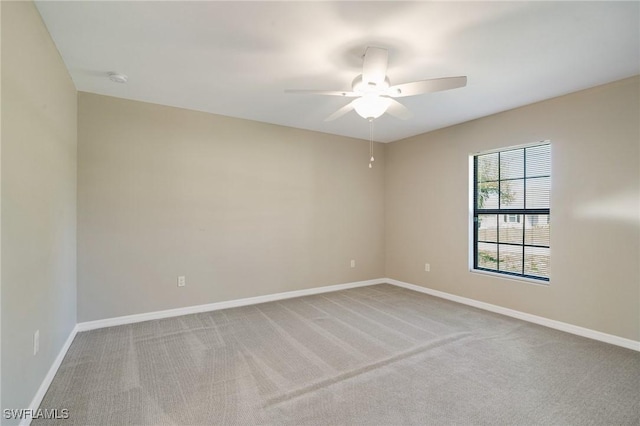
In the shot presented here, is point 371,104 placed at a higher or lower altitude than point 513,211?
higher

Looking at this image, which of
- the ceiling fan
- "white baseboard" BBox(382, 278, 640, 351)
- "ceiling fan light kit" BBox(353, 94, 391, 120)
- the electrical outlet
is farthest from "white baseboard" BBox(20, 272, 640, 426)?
"ceiling fan light kit" BBox(353, 94, 391, 120)

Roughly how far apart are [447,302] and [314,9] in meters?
3.93

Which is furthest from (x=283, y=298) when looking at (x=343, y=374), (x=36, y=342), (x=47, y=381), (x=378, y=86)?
(x=378, y=86)

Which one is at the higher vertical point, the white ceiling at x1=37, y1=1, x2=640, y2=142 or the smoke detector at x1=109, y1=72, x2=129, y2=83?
the white ceiling at x1=37, y1=1, x2=640, y2=142

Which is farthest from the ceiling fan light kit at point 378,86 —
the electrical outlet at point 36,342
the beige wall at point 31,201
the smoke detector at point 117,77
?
the electrical outlet at point 36,342

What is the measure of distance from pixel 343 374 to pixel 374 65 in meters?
2.32

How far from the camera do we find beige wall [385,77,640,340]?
2.81m

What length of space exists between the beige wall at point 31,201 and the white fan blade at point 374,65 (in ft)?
6.55

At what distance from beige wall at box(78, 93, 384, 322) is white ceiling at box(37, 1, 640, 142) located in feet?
1.68

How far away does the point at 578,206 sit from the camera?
10.3 ft

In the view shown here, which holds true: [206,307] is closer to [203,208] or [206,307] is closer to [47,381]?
[203,208]

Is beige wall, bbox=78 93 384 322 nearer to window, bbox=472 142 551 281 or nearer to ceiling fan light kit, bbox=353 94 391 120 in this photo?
window, bbox=472 142 551 281

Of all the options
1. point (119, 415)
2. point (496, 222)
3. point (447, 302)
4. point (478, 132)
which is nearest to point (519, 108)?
point (478, 132)

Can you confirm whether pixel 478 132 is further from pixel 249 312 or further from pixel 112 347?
pixel 112 347
